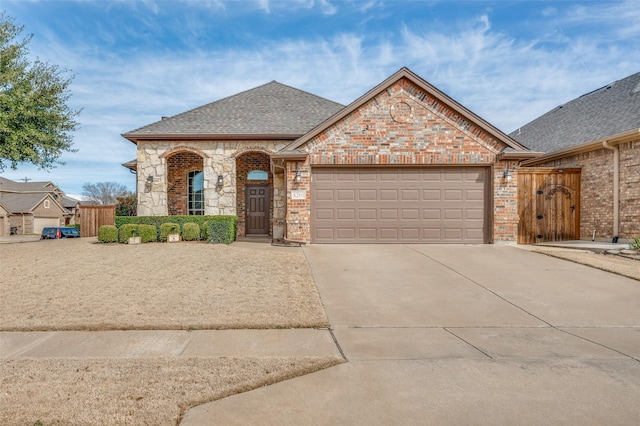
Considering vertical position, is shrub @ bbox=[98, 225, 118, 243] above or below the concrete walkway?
above

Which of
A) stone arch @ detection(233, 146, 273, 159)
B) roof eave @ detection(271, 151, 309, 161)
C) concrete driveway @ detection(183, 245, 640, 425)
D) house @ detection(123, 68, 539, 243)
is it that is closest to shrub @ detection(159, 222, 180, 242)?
stone arch @ detection(233, 146, 273, 159)

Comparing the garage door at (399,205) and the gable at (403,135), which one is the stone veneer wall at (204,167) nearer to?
the gable at (403,135)

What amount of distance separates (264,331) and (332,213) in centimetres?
719

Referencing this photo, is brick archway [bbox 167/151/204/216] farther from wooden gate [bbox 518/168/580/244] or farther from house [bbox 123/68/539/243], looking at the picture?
wooden gate [bbox 518/168/580/244]

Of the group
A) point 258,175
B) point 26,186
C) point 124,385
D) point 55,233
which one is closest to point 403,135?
point 258,175

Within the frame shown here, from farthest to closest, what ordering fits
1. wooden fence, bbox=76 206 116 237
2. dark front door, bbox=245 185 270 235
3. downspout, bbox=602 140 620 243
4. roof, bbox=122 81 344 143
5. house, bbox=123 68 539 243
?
wooden fence, bbox=76 206 116 237 < dark front door, bbox=245 185 270 235 < roof, bbox=122 81 344 143 < downspout, bbox=602 140 620 243 < house, bbox=123 68 539 243

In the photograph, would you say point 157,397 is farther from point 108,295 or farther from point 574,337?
point 574,337

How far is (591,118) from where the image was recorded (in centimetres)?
1493

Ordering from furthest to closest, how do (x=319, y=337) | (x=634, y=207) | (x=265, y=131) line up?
(x=265, y=131)
(x=634, y=207)
(x=319, y=337)

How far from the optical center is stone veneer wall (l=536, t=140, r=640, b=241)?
1140 cm

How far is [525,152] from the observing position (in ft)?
37.4

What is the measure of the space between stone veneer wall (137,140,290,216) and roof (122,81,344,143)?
1.40 feet

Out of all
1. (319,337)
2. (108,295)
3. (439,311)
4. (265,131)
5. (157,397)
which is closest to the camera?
(157,397)

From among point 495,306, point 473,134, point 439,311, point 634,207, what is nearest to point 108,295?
point 439,311
